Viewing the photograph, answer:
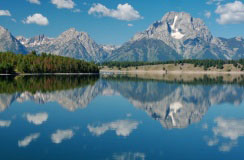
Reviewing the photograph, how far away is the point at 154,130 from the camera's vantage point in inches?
1815

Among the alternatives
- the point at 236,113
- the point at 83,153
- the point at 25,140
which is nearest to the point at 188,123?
the point at 236,113

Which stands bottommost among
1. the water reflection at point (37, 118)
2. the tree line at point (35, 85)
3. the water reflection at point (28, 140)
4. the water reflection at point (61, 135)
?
the tree line at point (35, 85)

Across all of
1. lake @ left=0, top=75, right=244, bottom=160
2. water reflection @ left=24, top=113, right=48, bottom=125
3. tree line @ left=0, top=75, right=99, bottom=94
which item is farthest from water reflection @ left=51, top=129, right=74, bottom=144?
tree line @ left=0, top=75, right=99, bottom=94

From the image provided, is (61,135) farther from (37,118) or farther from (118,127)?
(37,118)

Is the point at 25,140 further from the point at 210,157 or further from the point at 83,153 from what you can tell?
the point at 210,157

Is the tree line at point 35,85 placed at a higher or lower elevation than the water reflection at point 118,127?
lower

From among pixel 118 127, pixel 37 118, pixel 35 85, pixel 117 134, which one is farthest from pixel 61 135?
pixel 35 85

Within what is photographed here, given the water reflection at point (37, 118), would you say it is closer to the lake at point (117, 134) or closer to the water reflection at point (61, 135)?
the lake at point (117, 134)

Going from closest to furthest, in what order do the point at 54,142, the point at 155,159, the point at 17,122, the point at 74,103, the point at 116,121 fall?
the point at 155,159 → the point at 54,142 → the point at 17,122 → the point at 116,121 → the point at 74,103

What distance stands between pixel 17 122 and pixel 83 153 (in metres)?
22.0

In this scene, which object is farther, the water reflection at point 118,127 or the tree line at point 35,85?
the tree line at point 35,85

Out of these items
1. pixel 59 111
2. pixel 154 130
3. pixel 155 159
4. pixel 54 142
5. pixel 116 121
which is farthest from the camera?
pixel 59 111

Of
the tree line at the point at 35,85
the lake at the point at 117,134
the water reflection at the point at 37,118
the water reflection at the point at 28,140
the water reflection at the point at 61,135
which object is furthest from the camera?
the tree line at the point at 35,85

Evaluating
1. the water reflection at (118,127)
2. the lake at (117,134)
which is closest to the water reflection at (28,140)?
the lake at (117,134)
